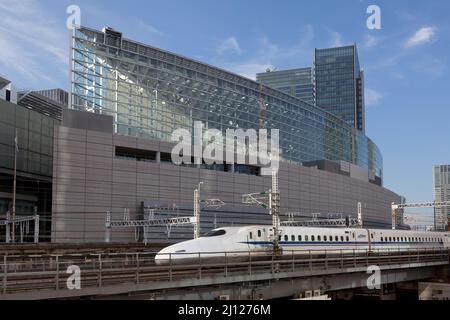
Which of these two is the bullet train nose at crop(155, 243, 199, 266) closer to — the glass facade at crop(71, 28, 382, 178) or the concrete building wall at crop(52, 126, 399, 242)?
the concrete building wall at crop(52, 126, 399, 242)

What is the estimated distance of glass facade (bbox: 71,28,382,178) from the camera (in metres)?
85.0

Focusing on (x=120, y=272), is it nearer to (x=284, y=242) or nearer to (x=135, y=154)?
(x=284, y=242)

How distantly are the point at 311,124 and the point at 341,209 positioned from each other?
24.5 metres

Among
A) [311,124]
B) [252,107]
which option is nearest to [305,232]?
[252,107]

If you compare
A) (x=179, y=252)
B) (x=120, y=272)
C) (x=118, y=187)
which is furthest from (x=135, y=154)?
(x=120, y=272)

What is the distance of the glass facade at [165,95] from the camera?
8500 centimetres

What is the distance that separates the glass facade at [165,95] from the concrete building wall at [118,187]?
28.9ft

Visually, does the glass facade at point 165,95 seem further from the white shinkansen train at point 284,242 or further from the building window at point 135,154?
the white shinkansen train at point 284,242

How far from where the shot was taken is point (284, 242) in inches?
1492

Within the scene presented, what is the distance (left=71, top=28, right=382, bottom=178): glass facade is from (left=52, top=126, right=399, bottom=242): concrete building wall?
→ 881 centimetres

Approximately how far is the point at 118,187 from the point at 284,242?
45.9 m

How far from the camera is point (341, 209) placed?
407ft

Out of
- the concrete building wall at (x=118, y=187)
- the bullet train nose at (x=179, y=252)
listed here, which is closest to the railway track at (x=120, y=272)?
the bullet train nose at (x=179, y=252)
